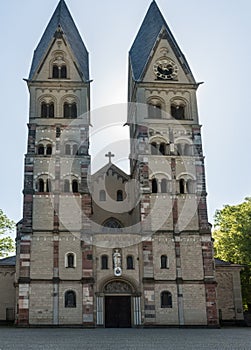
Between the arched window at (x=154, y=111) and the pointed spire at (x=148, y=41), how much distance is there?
2460mm

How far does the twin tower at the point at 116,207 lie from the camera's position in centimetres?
3569

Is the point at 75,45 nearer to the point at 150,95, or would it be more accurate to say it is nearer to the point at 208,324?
the point at 150,95

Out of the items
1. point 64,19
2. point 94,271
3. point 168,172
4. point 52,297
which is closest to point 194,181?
point 168,172

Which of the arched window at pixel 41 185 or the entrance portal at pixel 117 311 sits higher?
the arched window at pixel 41 185

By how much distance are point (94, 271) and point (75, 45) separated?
19.4 m

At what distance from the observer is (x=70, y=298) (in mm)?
35656

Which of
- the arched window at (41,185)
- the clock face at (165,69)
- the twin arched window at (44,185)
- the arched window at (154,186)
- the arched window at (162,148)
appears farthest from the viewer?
the clock face at (165,69)

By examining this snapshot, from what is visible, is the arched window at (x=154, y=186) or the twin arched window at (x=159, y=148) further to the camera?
the twin arched window at (x=159, y=148)

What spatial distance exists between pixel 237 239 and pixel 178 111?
12.2m

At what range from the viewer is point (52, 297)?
35.4 meters

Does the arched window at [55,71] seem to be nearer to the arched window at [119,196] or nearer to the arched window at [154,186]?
the arched window at [119,196]

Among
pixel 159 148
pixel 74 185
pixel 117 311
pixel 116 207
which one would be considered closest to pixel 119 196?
pixel 116 207

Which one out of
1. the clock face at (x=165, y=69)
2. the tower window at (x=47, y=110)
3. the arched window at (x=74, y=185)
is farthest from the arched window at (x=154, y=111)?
the arched window at (x=74, y=185)

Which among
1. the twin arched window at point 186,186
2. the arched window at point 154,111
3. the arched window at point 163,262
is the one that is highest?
the arched window at point 154,111
